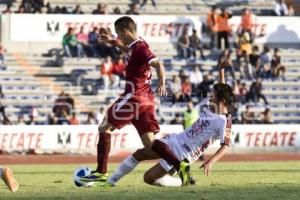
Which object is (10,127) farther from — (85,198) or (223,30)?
(85,198)

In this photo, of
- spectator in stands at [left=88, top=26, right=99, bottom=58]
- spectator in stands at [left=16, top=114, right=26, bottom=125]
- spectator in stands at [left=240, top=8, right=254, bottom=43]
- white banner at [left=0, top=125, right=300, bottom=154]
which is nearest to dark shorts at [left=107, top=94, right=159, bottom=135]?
white banner at [left=0, top=125, right=300, bottom=154]

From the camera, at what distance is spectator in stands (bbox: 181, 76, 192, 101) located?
30541mm

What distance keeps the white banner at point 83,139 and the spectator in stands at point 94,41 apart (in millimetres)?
5406

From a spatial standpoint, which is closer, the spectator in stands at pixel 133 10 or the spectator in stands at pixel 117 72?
the spectator in stands at pixel 117 72

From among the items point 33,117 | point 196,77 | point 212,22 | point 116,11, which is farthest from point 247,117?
point 116,11

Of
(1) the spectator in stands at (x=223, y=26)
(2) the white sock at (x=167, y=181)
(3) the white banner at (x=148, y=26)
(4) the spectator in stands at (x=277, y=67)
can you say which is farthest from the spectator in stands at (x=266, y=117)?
(2) the white sock at (x=167, y=181)

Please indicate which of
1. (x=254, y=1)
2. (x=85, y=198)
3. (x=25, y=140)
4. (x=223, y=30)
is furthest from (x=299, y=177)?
(x=254, y=1)

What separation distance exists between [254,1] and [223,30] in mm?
4231

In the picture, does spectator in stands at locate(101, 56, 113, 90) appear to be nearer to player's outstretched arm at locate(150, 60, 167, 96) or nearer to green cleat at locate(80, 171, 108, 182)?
green cleat at locate(80, 171, 108, 182)

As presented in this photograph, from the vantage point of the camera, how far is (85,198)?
1165 cm

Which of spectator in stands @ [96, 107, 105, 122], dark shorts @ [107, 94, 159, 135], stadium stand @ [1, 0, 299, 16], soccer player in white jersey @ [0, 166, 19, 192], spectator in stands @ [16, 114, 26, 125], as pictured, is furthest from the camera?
stadium stand @ [1, 0, 299, 16]

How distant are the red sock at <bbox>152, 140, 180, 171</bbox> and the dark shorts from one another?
0.26m

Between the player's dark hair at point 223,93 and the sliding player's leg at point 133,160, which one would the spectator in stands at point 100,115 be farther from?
the player's dark hair at point 223,93

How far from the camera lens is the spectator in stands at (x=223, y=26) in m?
35.3
